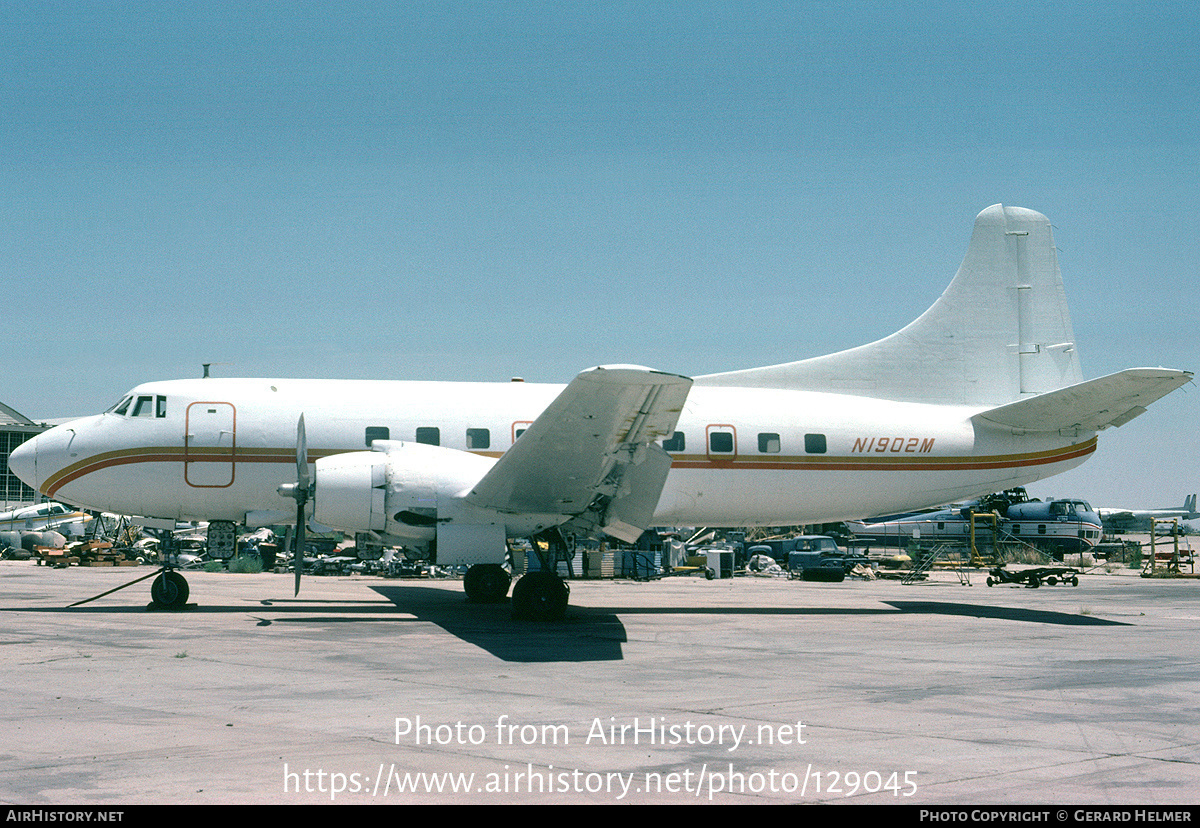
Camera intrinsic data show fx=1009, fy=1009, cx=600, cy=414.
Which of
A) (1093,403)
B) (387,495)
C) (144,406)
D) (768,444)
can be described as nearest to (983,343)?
(1093,403)

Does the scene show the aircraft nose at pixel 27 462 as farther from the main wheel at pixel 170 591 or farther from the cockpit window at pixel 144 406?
the main wheel at pixel 170 591

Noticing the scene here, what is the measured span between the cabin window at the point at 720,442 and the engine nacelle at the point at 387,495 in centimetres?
527

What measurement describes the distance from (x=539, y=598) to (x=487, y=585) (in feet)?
13.9

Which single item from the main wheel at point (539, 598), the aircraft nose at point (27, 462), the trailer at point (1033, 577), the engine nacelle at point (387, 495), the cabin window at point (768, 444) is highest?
the cabin window at point (768, 444)

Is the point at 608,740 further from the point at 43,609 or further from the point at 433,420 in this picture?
the point at 43,609

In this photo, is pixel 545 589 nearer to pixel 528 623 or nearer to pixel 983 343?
pixel 528 623

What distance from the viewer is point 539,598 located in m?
16.5

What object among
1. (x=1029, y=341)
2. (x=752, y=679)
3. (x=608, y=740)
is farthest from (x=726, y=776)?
(x=1029, y=341)

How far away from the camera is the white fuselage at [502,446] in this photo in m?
18.4

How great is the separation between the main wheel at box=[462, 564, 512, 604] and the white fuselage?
2915 millimetres

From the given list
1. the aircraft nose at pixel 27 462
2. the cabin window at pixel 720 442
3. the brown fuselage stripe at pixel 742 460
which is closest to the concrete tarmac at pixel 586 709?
the aircraft nose at pixel 27 462

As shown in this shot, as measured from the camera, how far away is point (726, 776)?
6.50 meters

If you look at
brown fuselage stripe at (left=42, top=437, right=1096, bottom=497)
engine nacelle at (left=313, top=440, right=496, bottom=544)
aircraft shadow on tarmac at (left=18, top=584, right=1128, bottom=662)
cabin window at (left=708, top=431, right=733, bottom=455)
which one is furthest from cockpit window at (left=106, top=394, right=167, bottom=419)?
cabin window at (left=708, top=431, right=733, bottom=455)

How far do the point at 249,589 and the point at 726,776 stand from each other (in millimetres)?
19819
